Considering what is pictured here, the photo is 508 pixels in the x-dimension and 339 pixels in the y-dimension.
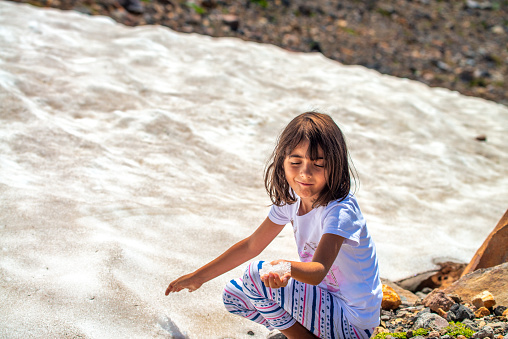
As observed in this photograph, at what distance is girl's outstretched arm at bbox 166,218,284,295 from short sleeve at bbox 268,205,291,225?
2 cm

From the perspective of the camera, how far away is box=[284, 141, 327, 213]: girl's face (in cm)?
229

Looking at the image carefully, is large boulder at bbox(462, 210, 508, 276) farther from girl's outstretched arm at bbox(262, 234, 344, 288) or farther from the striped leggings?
girl's outstretched arm at bbox(262, 234, 344, 288)

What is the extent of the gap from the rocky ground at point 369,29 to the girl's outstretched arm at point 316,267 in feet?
22.4

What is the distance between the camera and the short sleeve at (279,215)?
2559 millimetres

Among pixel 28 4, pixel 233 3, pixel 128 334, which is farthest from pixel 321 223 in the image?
pixel 233 3

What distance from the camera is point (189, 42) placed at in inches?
309

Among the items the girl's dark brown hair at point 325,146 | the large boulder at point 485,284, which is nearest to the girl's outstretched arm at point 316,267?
the girl's dark brown hair at point 325,146

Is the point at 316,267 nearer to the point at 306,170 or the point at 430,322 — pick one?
the point at 306,170

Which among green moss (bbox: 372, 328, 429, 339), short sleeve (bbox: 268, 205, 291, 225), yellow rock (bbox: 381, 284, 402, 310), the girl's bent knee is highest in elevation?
short sleeve (bbox: 268, 205, 291, 225)

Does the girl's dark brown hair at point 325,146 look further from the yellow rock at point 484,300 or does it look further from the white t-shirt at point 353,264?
the yellow rock at point 484,300

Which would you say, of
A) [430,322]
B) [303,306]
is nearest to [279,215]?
[303,306]

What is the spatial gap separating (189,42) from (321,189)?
595 cm

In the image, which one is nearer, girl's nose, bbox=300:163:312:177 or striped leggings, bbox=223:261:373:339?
girl's nose, bbox=300:163:312:177

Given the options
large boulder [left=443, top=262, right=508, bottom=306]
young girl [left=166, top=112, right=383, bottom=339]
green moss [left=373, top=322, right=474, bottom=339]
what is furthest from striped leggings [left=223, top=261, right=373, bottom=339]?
large boulder [left=443, top=262, right=508, bottom=306]
